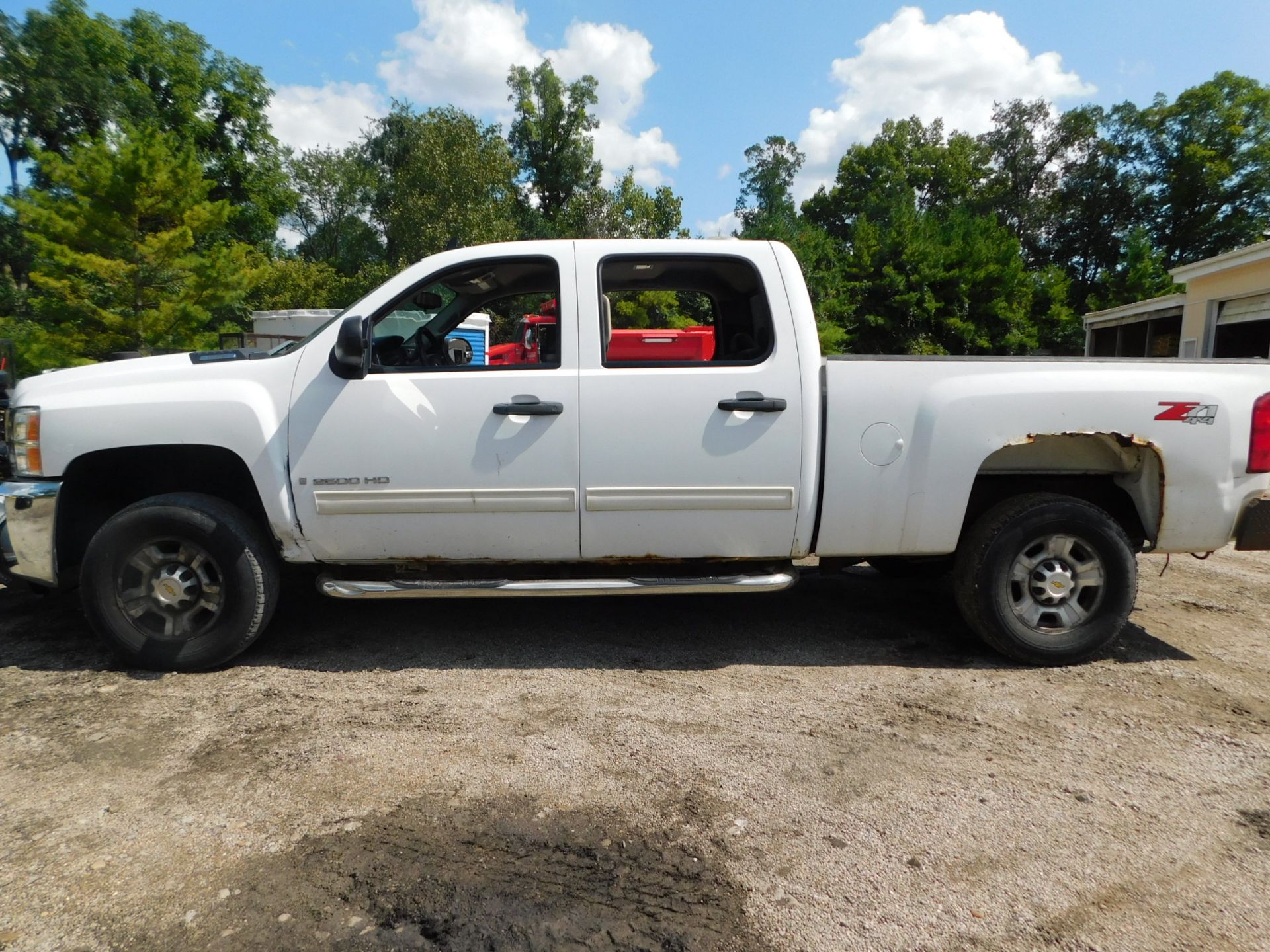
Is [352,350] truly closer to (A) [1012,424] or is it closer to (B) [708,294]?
(B) [708,294]

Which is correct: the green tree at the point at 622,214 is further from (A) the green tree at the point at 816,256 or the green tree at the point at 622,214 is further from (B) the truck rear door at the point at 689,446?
(B) the truck rear door at the point at 689,446

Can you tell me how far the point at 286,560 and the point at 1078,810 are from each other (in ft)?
11.4

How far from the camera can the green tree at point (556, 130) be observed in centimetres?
4888

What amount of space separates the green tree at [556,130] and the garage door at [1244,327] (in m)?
37.1

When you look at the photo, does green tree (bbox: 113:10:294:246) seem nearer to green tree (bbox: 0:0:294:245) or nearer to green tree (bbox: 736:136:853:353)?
green tree (bbox: 0:0:294:245)

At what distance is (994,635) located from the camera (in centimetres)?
403

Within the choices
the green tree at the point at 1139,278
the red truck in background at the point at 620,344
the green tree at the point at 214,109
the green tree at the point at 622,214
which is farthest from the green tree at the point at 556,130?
the red truck in background at the point at 620,344

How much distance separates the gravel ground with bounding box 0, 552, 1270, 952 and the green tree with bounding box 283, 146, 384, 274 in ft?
169

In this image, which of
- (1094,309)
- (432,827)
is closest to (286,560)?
(432,827)

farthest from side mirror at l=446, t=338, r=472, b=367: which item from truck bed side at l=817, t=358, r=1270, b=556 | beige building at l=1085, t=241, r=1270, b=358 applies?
beige building at l=1085, t=241, r=1270, b=358

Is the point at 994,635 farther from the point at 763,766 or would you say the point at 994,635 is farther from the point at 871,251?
Answer: the point at 871,251

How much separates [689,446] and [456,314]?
159cm

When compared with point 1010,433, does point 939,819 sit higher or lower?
lower

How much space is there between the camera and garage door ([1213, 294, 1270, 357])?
15685mm
